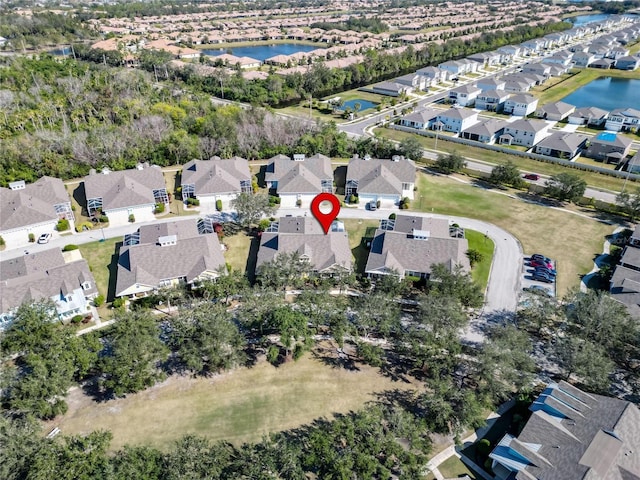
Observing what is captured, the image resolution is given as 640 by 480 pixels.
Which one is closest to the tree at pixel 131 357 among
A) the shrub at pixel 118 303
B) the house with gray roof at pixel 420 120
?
the shrub at pixel 118 303

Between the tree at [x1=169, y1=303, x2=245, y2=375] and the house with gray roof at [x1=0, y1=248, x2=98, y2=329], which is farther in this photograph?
the house with gray roof at [x1=0, y1=248, x2=98, y2=329]

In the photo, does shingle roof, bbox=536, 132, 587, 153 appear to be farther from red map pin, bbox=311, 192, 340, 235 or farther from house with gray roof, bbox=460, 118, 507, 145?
red map pin, bbox=311, 192, 340, 235

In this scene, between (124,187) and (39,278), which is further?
(124,187)

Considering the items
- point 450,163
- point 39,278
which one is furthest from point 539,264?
point 39,278

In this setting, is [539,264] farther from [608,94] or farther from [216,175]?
Answer: [608,94]

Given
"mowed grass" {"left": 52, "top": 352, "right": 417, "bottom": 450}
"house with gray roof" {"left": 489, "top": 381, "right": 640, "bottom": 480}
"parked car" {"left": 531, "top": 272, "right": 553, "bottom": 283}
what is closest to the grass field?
"parked car" {"left": 531, "top": 272, "right": 553, "bottom": 283}

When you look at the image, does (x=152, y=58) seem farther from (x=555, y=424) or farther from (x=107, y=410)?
(x=555, y=424)
